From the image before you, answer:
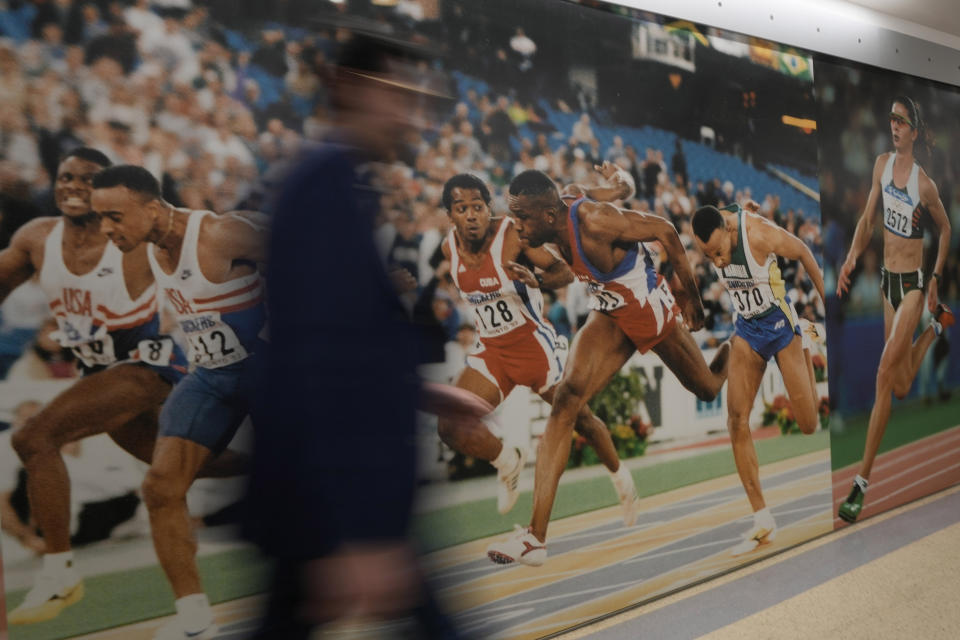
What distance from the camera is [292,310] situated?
1.28 meters

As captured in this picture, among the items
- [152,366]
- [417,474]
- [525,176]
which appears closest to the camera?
[417,474]

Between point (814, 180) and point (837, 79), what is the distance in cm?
62

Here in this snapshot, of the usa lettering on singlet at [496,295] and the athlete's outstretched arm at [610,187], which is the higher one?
the athlete's outstretched arm at [610,187]

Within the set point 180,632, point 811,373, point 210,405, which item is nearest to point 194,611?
point 180,632

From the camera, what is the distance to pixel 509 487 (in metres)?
2.63

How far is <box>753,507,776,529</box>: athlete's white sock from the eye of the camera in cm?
339

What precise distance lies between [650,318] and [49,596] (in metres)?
2.30

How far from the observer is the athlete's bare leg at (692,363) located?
3.07 meters

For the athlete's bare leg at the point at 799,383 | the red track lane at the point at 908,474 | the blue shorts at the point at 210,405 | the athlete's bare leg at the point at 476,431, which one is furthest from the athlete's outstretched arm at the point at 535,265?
the red track lane at the point at 908,474

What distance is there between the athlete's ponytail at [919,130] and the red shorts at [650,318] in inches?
93.9

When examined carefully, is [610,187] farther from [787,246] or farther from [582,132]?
[787,246]

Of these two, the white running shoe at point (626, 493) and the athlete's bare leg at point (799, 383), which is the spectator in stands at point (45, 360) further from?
the athlete's bare leg at point (799, 383)

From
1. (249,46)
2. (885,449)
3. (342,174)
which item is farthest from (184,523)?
(885,449)

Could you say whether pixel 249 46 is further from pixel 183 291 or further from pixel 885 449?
pixel 885 449
